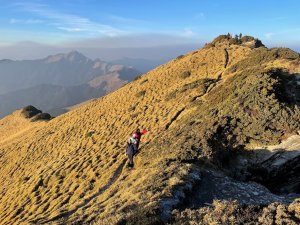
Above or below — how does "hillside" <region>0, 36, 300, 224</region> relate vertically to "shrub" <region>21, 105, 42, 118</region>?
above

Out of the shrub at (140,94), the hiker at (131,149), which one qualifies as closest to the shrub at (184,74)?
the shrub at (140,94)

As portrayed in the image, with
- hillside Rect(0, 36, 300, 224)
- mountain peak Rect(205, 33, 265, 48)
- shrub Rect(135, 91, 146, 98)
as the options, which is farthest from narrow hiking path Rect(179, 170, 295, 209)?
mountain peak Rect(205, 33, 265, 48)

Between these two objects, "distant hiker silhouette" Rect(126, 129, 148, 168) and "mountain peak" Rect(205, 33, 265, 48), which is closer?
"distant hiker silhouette" Rect(126, 129, 148, 168)

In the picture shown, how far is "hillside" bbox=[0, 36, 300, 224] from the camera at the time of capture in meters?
13.9

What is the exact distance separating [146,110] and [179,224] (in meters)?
29.8

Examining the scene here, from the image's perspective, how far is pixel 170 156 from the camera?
2092cm

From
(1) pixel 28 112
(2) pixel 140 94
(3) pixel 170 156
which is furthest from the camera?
(1) pixel 28 112

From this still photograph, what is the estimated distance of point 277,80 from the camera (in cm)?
2578

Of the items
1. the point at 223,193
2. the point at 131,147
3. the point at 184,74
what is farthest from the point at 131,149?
the point at 184,74

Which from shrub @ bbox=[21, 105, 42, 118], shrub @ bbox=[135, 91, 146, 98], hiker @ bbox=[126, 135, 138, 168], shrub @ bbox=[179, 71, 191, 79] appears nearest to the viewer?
hiker @ bbox=[126, 135, 138, 168]

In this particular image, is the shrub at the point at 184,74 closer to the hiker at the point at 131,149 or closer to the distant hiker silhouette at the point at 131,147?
the distant hiker silhouette at the point at 131,147

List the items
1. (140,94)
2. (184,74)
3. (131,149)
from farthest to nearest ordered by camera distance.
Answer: (184,74), (140,94), (131,149)

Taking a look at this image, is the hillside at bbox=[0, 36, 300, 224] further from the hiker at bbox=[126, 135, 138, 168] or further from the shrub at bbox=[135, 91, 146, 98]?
the hiker at bbox=[126, 135, 138, 168]

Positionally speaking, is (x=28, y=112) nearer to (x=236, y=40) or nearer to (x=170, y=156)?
(x=236, y=40)
